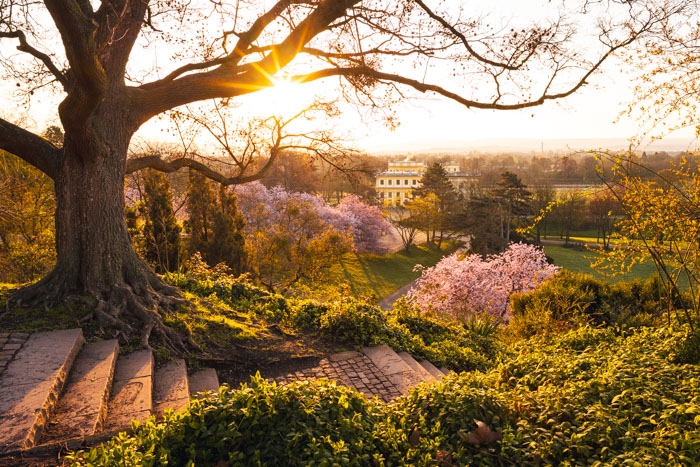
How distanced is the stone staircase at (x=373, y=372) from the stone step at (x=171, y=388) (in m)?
1.07

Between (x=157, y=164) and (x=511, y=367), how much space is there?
558 cm

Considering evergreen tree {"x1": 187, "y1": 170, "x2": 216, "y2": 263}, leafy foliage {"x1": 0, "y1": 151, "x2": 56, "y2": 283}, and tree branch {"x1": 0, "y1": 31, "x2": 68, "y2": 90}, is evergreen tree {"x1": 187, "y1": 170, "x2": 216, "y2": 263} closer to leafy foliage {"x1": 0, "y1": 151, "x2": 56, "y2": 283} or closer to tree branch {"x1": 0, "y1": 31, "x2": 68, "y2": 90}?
leafy foliage {"x1": 0, "y1": 151, "x2": 56, "y2": 283}

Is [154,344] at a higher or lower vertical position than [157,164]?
lower

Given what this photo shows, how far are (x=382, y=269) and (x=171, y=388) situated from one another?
94.2ft

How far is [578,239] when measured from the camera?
4588 centimetres

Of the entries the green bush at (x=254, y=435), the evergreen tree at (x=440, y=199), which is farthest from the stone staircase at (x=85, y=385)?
the evergreen tree at (x=440, y=199)

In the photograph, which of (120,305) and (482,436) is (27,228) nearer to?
(120,305)

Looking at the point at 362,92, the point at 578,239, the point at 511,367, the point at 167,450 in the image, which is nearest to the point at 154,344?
the point at 167,450

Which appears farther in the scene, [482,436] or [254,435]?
[482,436]

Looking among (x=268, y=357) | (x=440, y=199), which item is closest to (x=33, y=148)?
(x=268, y=357)

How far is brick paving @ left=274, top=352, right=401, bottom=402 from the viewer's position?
5.05 metres

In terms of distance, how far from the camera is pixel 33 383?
3.58 metres

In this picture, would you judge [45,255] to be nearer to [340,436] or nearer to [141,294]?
[141,294]

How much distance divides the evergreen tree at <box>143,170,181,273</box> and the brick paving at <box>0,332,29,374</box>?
5.44 meters
